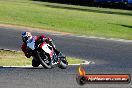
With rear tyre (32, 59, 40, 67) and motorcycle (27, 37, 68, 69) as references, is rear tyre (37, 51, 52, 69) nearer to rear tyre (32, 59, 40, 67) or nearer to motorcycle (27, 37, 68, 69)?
motorcycle (27, 37, 68, 69)

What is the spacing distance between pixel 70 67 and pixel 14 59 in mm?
2747

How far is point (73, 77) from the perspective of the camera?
14641 millimetres

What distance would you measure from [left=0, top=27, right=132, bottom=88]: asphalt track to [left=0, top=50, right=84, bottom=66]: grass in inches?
37.7

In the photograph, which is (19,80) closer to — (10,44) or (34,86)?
(34,86)

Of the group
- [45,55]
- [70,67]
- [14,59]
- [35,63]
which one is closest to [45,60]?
[45,55]

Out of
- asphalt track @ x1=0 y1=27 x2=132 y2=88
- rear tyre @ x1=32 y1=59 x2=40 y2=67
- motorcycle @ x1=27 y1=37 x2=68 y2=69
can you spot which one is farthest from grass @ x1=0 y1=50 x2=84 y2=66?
motorcycle @ x1=27 y1=37 x2=68 y2=69

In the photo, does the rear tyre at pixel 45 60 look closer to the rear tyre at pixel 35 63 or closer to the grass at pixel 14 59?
the rear tyre at pixel 35 63

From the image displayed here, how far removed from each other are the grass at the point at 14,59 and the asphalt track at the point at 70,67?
96 cm

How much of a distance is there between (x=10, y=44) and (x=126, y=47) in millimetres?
6206

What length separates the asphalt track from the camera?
43.2ft

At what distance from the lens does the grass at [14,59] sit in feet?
58.5

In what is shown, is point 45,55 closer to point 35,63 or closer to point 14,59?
point 35,63

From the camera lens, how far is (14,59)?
1906 centimetres

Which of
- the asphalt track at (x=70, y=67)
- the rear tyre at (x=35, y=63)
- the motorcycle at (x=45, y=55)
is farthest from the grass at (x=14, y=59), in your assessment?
the motorcycle at (x=45, y=55)
